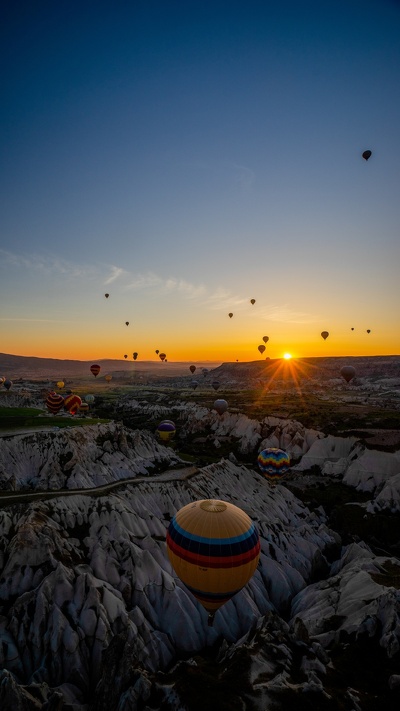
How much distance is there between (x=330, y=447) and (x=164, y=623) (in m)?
47.2

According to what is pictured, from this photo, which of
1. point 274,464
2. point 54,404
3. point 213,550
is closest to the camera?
point 213,550

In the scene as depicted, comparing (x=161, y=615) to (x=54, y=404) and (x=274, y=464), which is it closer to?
(x=274, y=464)

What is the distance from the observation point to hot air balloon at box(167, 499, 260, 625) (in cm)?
1677

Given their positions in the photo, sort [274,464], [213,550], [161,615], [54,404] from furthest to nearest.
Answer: [54,404] < [274,464] < [161,615] < [213,550]

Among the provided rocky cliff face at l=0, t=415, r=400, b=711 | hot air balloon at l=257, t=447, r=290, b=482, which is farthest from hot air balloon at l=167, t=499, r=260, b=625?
hot air balloon at l=257, t=447, r=290, b=482

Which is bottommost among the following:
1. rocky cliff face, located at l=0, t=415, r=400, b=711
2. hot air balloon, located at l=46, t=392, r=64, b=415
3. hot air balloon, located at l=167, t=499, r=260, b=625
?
rocky cliff face, located at l=0, t=415, r=400, b=711

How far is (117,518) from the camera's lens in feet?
88.5

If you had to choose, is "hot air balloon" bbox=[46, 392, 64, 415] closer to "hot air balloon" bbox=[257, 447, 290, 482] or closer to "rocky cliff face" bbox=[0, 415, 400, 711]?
"rocky cliff face" bbox=[0, 415, 400, 711]

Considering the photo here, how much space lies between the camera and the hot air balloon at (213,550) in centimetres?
1677

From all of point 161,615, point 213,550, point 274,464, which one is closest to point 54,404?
point 274,464

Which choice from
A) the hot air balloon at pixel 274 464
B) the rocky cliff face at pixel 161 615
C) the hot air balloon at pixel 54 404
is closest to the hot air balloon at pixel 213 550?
the rocky cliff face at pixel 161 615

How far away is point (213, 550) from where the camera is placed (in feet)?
54.7

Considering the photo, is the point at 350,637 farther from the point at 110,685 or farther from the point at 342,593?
the point at 110,685

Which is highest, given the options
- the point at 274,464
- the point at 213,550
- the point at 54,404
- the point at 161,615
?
the point at 54,404
